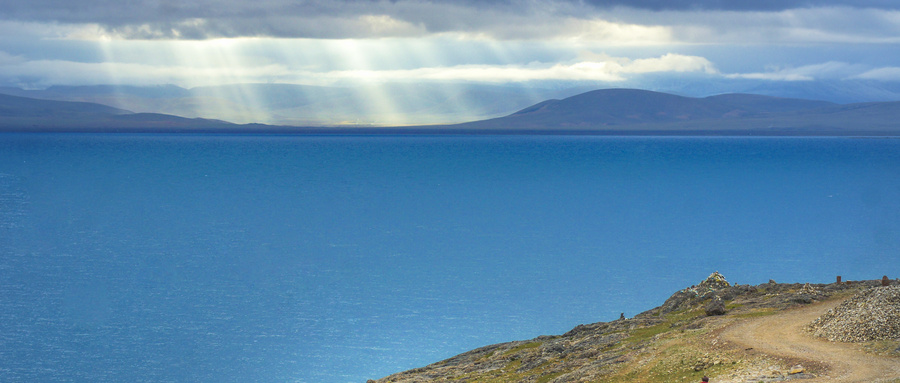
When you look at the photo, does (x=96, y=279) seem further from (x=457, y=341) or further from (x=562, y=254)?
(x=562, y=254)

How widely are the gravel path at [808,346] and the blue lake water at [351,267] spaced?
993 inches

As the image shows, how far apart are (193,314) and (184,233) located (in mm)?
44191

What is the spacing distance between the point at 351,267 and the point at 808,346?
5808 centimetres

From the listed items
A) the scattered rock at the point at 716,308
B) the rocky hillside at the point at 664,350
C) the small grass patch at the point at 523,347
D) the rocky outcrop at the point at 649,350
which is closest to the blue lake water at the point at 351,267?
the small grass patch at the point at 523,347

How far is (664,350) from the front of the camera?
3234 centimetres

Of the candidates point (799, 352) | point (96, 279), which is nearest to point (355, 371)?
point (799, 352)

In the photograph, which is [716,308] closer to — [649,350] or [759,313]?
[759,313]

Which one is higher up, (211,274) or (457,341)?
(211,274)

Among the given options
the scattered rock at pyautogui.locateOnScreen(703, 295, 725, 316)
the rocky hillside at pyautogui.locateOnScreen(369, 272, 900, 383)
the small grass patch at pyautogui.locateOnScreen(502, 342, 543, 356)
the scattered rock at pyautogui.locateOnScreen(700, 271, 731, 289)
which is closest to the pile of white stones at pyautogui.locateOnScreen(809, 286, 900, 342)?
the rocky hillside at pyautogui.locateOnScreen(369, 272, 900, 383)

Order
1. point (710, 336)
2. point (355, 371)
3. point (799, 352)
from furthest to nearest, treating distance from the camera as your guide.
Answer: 1. point (355, 371)
2. point (710, 336)
3. point (799, 352)

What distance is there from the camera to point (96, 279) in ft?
247

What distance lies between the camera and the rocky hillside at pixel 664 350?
29.1 meters

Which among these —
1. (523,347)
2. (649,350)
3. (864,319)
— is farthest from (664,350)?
(523,347)

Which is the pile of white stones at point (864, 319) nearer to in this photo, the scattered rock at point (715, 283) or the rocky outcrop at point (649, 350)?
the rocky outcrop at point (649, 350)
